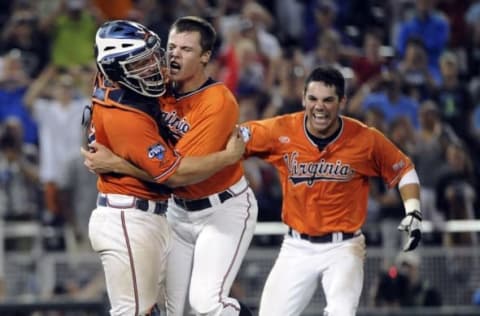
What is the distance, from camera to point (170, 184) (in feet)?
28.9

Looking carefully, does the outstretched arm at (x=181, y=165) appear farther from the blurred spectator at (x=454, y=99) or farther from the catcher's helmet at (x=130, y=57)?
the blurred spectator at (x=454, y=99)

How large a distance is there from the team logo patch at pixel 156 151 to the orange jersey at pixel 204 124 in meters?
0.37

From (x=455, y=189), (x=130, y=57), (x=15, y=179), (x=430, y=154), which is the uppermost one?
(x=130, y=57)

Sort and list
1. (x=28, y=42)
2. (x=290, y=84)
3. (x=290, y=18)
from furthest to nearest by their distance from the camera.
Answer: (x=290, y=18) → (x=28, y=42) → (x=290, y=84)

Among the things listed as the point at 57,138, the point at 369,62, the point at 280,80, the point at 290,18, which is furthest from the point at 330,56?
the point at 57,138

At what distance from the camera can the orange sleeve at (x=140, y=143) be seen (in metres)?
8.58

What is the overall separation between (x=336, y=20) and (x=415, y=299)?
4773 mm

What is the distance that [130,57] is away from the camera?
8.59 meters

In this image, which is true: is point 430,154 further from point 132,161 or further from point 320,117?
point 132,161

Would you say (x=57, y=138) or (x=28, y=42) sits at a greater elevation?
(x=28, y=42)

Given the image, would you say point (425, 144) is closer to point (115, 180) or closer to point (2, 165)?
point (2, 165)

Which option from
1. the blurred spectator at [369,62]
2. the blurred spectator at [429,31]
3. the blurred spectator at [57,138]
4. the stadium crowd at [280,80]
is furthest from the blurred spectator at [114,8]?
the blurred spectator at [429,31]

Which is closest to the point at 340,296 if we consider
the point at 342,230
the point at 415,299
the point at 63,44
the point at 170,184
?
the point at 342,230

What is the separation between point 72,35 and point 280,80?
2.33 m
